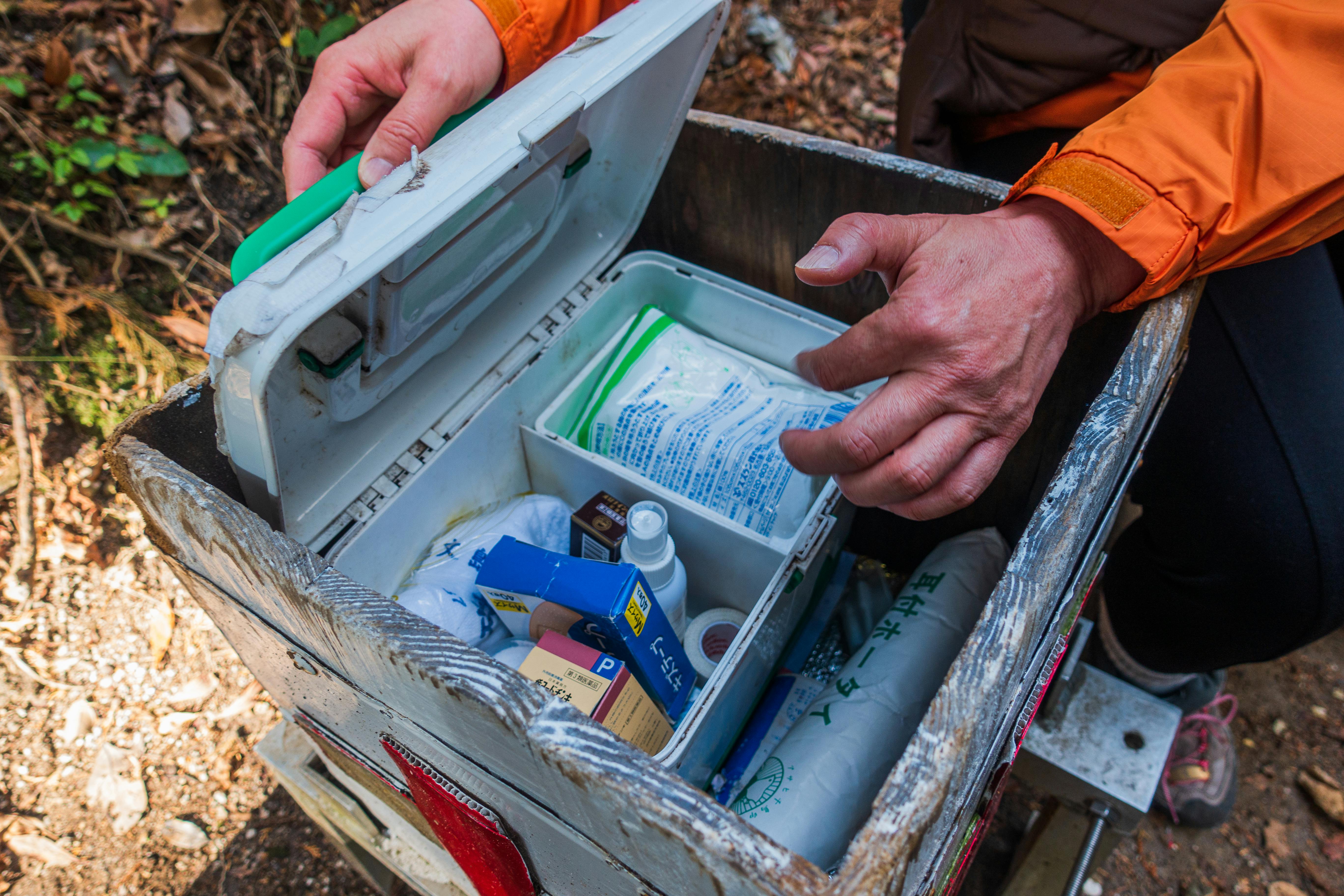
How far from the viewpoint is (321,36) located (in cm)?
188

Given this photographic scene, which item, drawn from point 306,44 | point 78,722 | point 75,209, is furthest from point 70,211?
point 78,722

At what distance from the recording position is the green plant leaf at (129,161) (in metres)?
1.60

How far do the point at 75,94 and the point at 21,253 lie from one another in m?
0.37

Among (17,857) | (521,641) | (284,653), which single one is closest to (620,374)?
(521,641)

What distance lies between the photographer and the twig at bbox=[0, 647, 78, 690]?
52.6 inches

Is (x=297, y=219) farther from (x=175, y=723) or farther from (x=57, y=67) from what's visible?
(x=57, y=67)

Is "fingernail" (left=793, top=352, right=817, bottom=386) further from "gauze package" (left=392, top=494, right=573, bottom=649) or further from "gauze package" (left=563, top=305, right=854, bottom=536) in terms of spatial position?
"gauze package" (left=392, top=494, right=573, bottom=649)

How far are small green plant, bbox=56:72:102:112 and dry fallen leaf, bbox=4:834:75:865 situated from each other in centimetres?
141

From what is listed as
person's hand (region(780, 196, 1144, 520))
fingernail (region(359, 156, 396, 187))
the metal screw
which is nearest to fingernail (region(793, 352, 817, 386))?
person's hand (region(780, 196, 1144, 520))

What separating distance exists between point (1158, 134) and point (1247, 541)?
0.52m

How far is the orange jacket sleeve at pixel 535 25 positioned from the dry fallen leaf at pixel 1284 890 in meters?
1.68

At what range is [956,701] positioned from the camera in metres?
0.45

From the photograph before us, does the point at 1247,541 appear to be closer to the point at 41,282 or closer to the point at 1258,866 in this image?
the point at 1258,866

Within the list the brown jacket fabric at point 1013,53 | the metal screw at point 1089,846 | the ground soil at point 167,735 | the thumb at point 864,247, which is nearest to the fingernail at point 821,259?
the thumb at point 864,247
